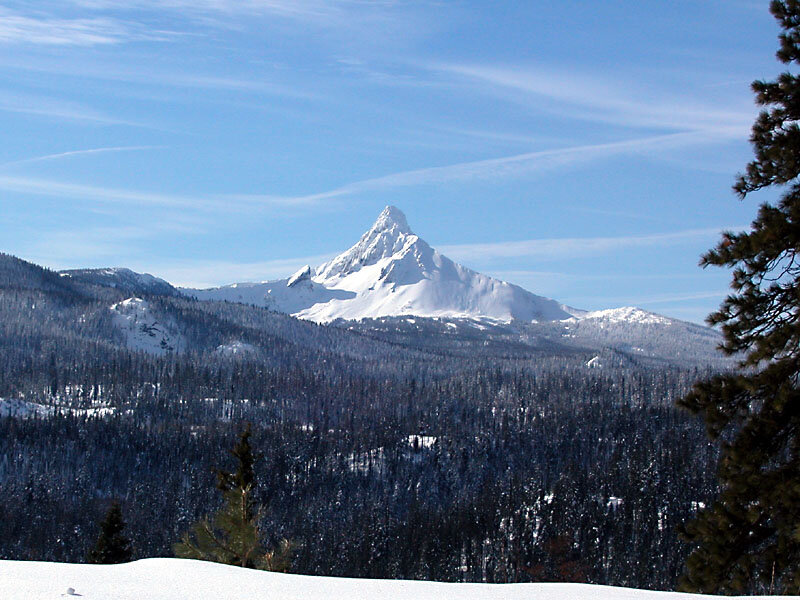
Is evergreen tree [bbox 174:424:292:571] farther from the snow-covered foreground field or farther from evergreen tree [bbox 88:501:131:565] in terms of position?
evergreen tree [bbox 88:501:131:565]

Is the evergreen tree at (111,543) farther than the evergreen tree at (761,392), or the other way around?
the evergreen tree at (111,543)

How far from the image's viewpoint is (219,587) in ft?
38.6

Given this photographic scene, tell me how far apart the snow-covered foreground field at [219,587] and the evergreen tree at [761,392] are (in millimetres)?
3122

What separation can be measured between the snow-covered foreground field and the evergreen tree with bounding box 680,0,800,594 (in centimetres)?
312

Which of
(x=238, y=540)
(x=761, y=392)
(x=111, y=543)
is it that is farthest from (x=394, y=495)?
(x=761, y=392)

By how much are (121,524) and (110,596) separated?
1365 inches

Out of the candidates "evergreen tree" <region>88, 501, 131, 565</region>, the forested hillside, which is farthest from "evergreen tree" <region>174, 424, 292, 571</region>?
the forested hillside

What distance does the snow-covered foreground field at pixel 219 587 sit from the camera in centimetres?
1120

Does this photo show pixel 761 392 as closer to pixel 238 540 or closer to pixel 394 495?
pixel 238 540

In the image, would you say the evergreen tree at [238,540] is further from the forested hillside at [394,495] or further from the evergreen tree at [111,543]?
the forested hillside at [394,495]

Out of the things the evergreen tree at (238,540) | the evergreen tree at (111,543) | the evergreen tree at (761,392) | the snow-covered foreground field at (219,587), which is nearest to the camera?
the snow-covered foreground field at (219,587)

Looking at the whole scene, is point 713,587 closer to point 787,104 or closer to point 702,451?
point 787,104

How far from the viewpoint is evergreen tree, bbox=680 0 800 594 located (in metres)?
14.5

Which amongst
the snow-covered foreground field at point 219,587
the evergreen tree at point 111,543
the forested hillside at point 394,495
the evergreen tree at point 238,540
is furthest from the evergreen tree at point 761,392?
the forested hillside at point 394,495
